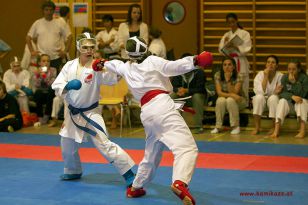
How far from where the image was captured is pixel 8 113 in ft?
38.8

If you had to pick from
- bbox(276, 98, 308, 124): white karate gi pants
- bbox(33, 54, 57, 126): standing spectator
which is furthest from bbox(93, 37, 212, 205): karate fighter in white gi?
bbox(33, 54, 57, 126): standing spectator

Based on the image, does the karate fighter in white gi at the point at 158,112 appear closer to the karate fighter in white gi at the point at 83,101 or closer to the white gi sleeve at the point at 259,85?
the karate fighter in white gi at the point at 83,101

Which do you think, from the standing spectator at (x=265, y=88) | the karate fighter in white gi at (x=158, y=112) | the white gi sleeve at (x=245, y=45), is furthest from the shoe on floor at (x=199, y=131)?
the karate fighter in white gi at (x=158, y=112)

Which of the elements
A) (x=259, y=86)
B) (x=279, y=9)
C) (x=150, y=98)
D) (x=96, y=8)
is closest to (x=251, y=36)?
(x=279, y=9)

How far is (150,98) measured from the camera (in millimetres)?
6750

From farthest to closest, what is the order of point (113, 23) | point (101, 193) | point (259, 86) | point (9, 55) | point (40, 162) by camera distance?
point (9, 55), point (113, 23), point (259, 86), point (40, 162), point (101, 193)

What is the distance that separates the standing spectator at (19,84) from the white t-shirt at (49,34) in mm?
625

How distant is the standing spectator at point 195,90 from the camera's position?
441 inches

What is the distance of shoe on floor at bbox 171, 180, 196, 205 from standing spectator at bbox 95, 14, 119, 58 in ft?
22.4

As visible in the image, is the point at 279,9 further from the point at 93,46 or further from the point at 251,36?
the point at 93,46

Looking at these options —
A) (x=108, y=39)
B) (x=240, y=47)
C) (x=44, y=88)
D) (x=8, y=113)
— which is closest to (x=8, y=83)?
A: (x=44, y=88)

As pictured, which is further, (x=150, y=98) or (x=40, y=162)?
(x=40, y=162)

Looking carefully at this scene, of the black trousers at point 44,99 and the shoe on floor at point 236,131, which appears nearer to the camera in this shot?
the shoe on floor at point 236,131

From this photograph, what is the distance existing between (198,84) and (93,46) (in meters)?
3.97
